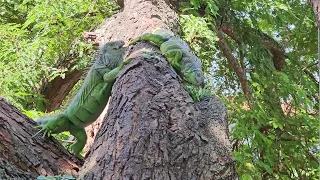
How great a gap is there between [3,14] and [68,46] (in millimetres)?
1610

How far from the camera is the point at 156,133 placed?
172 centimetres

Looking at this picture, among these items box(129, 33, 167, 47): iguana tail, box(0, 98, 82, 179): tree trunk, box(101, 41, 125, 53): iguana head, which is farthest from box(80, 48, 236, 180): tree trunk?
box(129, 33, 167, 47): iguana tail

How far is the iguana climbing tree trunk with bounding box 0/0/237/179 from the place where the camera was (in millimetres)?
1573

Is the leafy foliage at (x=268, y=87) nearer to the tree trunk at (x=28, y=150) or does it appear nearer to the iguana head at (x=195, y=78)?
the iguana head at (x=195, y=78)

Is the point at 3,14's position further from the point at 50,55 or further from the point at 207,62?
the point at 207,62

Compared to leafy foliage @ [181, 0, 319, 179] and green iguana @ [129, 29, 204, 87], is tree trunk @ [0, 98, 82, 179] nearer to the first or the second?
green iguana @ [129, 29, 204, 87]

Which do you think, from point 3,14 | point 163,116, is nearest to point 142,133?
point 163,116

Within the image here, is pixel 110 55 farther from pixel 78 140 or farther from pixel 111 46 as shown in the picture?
pixel 78 140

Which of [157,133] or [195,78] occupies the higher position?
[157,133]

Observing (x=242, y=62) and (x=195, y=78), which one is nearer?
(x=195, y=78)

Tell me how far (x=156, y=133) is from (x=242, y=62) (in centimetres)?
413

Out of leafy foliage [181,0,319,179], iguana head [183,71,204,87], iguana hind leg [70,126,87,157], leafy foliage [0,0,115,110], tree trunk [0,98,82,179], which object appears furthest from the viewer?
leafy foliage [181,0,319,179]

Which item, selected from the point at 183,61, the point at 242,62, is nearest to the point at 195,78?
the point at 183,61

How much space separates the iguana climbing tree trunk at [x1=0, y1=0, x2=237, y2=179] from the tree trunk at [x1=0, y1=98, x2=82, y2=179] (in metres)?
0.02
